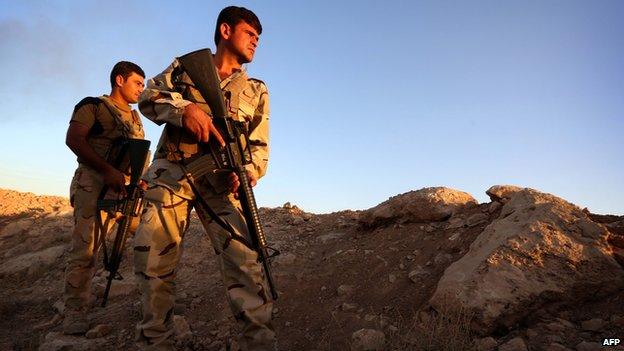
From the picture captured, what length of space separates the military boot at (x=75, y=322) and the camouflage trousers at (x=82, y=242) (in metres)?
0.05

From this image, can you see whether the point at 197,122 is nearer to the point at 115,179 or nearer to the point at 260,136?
the point at 260,136

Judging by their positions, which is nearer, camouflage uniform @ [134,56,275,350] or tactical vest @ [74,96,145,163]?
camouflage uniform @ [134,56,275,350]

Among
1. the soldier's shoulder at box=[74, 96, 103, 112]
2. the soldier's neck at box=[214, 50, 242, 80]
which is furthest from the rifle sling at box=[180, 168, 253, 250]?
the soldier's shoulder at box=[74, 96, 103, 112]

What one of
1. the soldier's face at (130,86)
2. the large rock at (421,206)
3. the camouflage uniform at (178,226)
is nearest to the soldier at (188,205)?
the camouflage uniform at (178,226)

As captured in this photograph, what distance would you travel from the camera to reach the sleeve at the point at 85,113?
12.2 feet

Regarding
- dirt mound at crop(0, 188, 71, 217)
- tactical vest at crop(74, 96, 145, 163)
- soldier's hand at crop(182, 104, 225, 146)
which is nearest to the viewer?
soldier's hand at crop(182, 104, 225, 146)

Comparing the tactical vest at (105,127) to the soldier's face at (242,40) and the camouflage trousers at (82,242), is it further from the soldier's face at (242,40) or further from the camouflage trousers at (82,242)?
the soldier's face at (242,40)

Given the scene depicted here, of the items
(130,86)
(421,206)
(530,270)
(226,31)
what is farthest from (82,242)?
(530,270)

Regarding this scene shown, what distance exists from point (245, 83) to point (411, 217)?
2.74m

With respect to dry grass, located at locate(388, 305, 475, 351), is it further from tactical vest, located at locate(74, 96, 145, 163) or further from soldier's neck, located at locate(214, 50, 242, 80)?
tactical vest, located at locate(74, 96, 145, 163)

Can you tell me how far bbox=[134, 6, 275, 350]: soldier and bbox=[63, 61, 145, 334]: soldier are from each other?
1.49 meters

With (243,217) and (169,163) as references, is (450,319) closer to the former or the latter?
(243,217)

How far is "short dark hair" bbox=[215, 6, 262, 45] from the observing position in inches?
105

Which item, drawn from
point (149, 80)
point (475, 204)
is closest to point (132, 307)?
point (149, 80)
